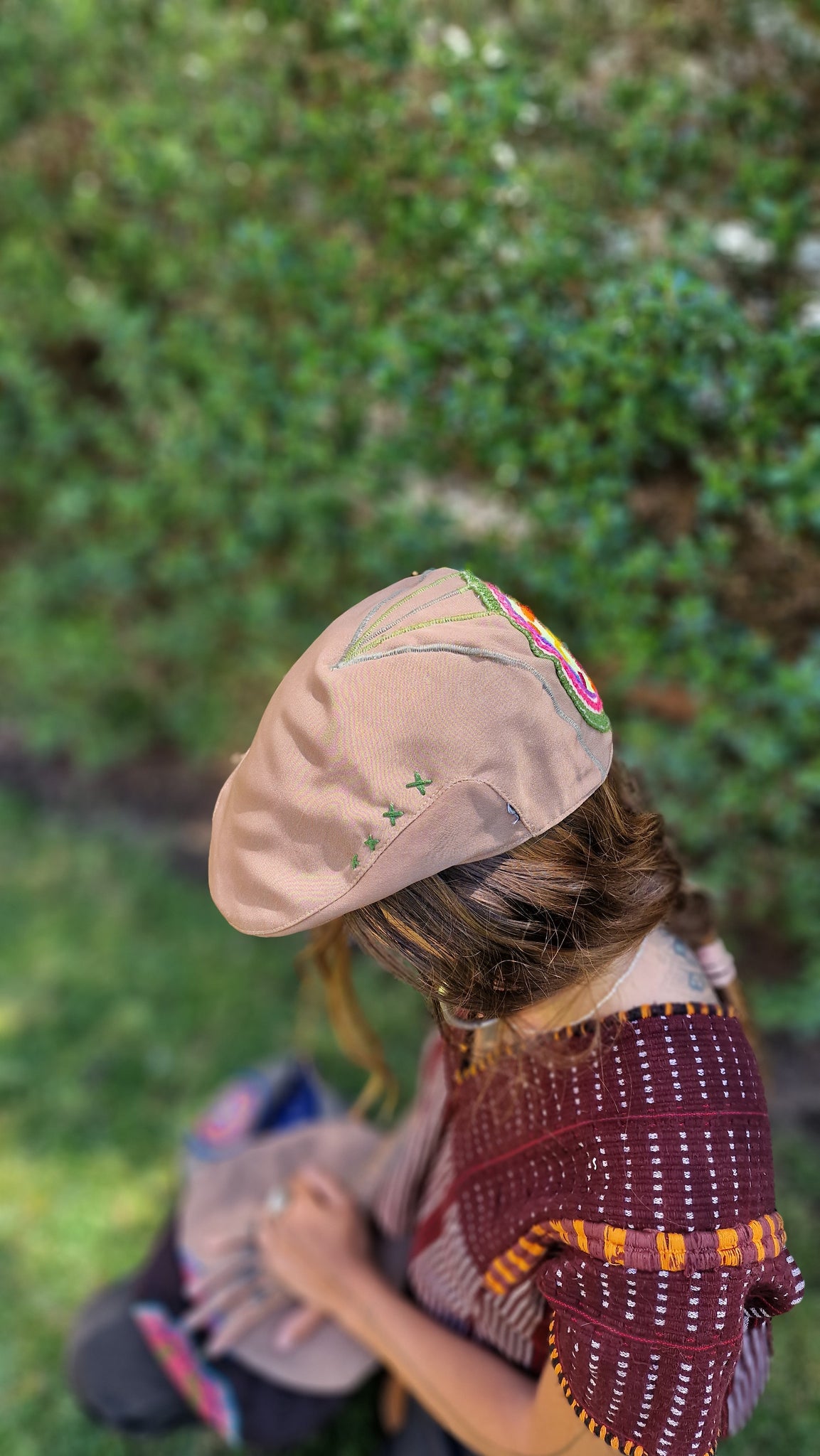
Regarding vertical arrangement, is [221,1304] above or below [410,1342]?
below

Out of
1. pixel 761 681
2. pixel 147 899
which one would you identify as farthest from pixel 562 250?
pixel 147 899

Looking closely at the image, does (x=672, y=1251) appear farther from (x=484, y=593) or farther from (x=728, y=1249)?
(x=484, y=593)

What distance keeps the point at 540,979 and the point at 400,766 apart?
378 mm

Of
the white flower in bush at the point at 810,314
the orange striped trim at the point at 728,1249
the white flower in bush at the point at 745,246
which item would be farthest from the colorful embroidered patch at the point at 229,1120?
the white flower in bush at the point at 745,246

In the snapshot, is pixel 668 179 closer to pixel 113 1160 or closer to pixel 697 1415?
pixel 697 1415

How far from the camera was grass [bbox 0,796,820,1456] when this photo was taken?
2.42m

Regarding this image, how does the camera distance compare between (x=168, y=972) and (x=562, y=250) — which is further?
(x=168, y=972)

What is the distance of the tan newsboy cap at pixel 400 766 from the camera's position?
1.09 m

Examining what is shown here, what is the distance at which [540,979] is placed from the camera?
1.24 m

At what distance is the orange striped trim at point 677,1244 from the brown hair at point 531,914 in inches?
11.8

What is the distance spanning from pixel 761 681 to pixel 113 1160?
247 centimetres

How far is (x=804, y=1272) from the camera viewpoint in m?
2.38

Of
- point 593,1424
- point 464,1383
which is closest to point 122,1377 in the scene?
point 464,1383

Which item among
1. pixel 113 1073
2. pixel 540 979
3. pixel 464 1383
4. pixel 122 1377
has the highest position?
pixel 540 979
